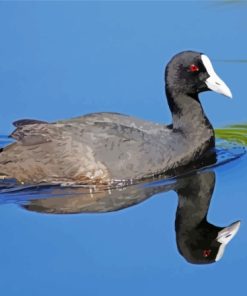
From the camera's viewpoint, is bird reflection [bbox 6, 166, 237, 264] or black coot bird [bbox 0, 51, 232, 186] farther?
black coot bird [bbox 0, 51, 232, 186]

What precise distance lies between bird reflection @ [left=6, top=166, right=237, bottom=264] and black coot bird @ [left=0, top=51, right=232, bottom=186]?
0.34 feet

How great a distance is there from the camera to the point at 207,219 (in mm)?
8141

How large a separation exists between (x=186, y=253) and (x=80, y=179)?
1315 mm

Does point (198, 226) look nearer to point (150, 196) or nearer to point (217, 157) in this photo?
point (150, 196)

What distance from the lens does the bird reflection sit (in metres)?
7.80

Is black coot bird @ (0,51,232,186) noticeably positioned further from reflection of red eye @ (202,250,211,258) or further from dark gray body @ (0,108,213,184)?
reflection of red eye @ (202,250,211,258)

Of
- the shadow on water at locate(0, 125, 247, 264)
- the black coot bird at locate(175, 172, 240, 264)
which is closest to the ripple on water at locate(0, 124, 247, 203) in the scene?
the shadow on water at locate(0, 125, 247, 264)

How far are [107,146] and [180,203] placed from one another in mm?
633

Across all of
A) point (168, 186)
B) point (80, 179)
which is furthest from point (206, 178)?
point (80, 179)

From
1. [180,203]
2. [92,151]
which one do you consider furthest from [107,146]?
[180,203]

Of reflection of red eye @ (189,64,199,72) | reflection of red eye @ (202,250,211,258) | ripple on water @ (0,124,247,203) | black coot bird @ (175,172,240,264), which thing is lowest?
reflection of red eye @ (202,250,211,258)

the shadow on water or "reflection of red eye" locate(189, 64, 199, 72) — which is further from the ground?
"reflection of red eye" locate(189, 64, 199, 72)

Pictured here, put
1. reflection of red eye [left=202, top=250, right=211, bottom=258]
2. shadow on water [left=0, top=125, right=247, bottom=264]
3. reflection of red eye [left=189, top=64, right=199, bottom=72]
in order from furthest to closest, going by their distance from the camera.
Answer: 1. reflection of red eye [left=189, top=64, right=199, bottom=72]
2. shadow on water [left=0, top=125, right=247, bottom=264]
3. reflection of red eye [left=202, top=250, right=211, bottom=258]

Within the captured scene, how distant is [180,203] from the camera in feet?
27.7
